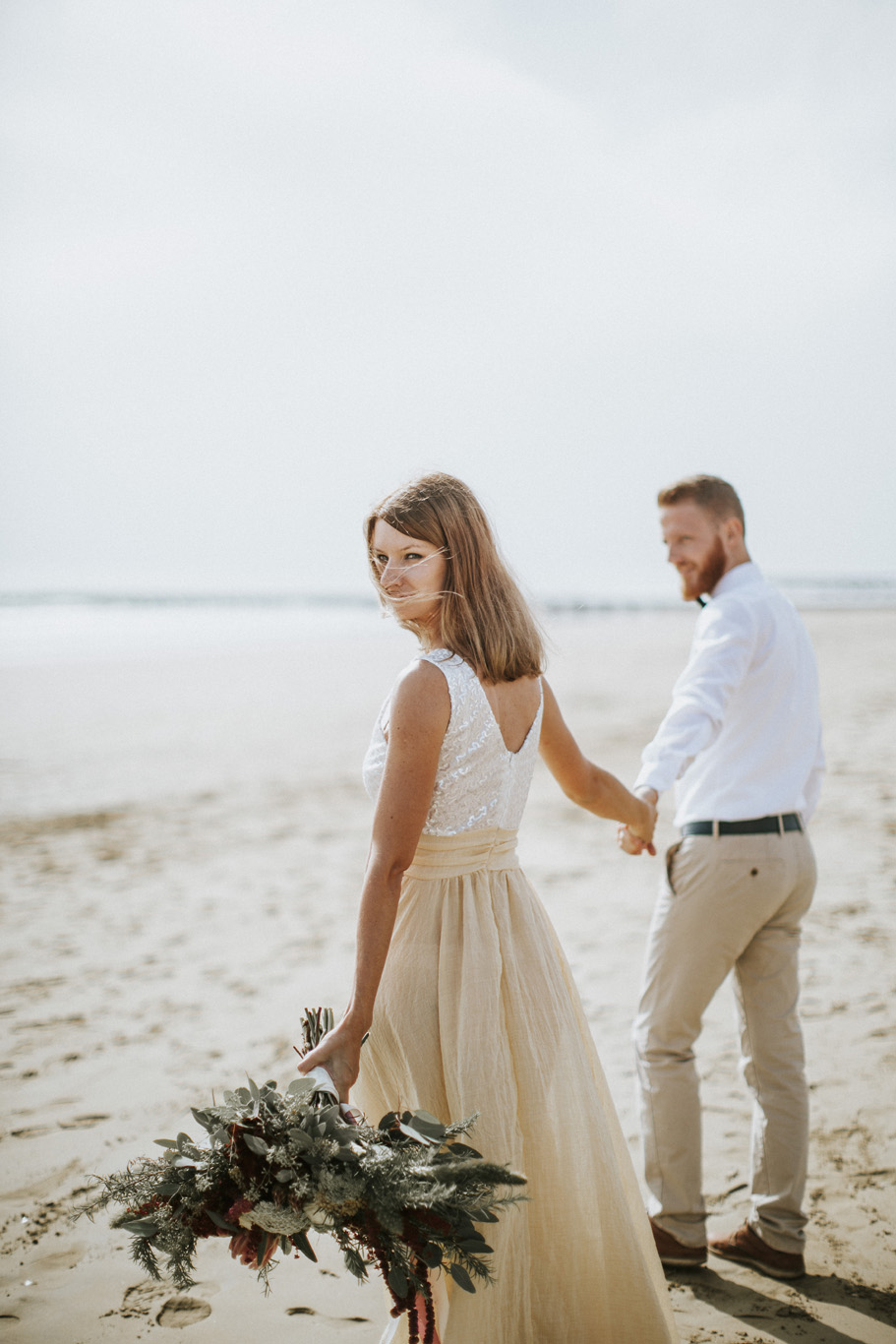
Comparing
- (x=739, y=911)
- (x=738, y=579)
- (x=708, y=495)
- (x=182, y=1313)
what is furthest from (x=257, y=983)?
(x=708, y=495)

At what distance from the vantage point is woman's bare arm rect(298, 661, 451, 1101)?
6.46 ft

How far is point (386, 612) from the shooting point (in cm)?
236

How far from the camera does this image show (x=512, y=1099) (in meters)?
2.05

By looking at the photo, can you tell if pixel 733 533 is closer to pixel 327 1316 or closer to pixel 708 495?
pixel 708 495

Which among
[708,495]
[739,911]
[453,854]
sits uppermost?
[708,495]

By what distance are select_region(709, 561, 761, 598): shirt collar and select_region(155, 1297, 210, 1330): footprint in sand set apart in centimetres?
278

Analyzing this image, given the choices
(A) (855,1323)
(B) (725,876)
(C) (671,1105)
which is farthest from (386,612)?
(A) (855,1323)

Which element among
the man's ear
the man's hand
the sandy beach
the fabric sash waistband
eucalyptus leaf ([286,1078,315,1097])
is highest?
the man's ear

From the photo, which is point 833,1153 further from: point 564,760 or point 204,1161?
point 204,1161

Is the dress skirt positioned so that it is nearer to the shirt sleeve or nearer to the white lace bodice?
the white lace bodice

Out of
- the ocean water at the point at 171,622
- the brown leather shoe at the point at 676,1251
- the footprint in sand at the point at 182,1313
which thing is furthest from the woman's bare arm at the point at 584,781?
the ocean water at the point at 171,622

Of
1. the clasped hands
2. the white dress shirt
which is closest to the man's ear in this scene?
the white dress shirt

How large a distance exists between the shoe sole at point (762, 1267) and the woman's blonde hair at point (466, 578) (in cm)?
213

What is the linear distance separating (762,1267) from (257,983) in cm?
310
